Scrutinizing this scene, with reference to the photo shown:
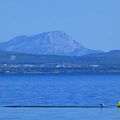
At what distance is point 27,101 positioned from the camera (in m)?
100

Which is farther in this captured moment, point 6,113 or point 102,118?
point 6,113

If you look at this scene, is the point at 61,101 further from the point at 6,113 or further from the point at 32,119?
the point at 32,119

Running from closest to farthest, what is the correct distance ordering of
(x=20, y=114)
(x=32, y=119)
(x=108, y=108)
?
1. (x=32, y=119)
2. (x=20, y=114)
3. (x=108, y=108)

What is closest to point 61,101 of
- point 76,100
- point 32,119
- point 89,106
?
point 76,100

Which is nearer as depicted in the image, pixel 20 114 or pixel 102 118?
pixel 102 118

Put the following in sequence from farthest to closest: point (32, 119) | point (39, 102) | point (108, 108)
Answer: point (39, 102), point (108, 108), point (32, 119)

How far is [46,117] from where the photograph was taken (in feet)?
235

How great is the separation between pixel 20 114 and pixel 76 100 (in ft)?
86.1

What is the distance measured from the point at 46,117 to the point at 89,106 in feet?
49.2

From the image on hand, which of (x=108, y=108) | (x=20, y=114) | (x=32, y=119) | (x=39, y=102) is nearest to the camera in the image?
(x=32, y=119)

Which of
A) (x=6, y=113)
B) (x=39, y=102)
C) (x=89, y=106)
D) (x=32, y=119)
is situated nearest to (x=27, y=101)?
(x=39, y=102)

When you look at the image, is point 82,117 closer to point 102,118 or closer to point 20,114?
point 102,118

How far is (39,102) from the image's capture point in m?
97.7

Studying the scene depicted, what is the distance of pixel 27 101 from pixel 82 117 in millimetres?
29299
